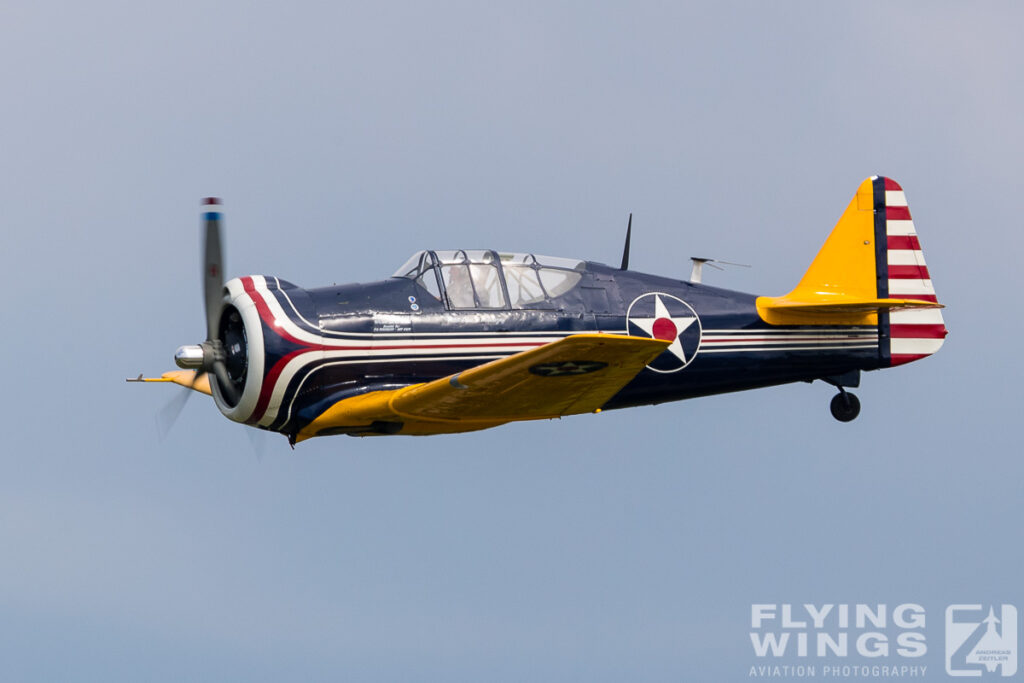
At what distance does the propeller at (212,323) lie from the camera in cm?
1655

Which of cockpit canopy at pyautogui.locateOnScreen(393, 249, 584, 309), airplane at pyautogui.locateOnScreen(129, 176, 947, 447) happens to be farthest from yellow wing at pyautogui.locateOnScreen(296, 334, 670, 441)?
cockpit canopy at pyautogui.locateOnScreen(393, 249, 584, 309)

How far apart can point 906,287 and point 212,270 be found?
764 cm

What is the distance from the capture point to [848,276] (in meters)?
19.3

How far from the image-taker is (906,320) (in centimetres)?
1895

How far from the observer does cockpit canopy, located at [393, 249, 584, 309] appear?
17.1 meters

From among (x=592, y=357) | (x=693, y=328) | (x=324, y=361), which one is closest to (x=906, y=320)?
(x=693, y=328)

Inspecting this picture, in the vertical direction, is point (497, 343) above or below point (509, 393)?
above

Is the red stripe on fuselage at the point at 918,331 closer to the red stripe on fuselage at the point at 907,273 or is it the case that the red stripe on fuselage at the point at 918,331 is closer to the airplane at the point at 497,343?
the airplane at the point at 497,343

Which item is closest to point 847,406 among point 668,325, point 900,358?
point 900,358

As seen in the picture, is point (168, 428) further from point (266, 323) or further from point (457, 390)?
point (457, 390)

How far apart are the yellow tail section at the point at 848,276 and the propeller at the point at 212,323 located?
222 inches

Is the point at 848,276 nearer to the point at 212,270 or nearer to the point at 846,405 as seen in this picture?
the point at 846,405

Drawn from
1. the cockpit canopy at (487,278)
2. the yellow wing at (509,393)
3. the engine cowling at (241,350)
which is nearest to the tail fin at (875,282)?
the cockpit canopy at (487,278)

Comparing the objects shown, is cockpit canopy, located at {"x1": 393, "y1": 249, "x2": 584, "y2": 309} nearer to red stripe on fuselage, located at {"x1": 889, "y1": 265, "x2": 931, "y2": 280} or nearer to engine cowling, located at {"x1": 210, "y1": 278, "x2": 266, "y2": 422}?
engine cowling, located at {"x1": 210, "y1": 278, "x2": 266, "y2": 422}
